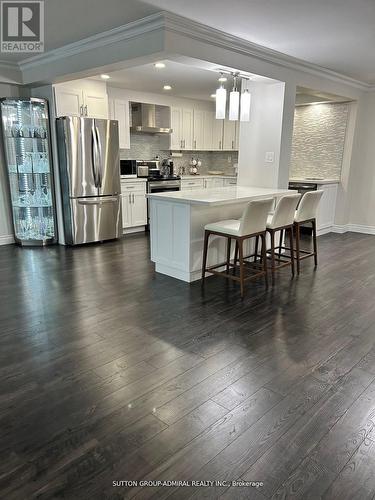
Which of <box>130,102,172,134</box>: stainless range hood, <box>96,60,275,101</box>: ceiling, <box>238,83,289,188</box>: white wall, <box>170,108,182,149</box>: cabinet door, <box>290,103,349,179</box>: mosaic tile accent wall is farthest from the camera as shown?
<box>170,108,182,149</box>: cabinet door

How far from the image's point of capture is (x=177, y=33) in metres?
3.15

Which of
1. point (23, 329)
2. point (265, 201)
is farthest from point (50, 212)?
point (265, 201)

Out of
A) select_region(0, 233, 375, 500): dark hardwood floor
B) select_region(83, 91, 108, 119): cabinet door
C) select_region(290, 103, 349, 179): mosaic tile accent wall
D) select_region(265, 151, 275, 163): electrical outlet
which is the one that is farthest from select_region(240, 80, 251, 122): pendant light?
select_region(290, 103, 349, 179): mosaic tile accent wall

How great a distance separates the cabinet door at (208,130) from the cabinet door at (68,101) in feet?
10.3

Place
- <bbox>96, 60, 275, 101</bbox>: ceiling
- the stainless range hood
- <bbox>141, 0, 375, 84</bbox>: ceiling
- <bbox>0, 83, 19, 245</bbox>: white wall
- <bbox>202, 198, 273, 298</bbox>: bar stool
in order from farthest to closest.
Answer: the stainless range hood
<bbox>0, 83, 19, 245</bbox>: white wall
<bbox>96, 60, 275, 101</bbox>: ceiling
<bbox>202, 198, 273, 298</bbox>: bar stool
<bbox>141, 0, 375, 84</bbox>: ceiling

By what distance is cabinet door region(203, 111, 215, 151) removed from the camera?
309 inches

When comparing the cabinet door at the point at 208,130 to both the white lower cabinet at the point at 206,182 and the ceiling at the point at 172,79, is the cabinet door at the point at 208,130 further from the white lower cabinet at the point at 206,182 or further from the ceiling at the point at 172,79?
the ceiling at the point at 172,79

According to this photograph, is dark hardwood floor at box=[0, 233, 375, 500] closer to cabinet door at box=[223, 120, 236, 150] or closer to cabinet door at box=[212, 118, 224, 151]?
cabinet door at box=[223, 120, 236, 150]

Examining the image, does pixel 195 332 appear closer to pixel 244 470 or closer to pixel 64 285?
pixel 244 470

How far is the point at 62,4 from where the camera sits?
2.87 metres

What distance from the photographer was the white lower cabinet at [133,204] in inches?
243

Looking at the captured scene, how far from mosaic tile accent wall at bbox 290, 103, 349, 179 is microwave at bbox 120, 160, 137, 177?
3.03m

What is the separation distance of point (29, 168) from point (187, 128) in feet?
11.3

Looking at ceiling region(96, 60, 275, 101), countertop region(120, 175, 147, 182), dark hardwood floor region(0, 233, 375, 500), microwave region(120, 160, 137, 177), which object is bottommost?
dark hardwood floor region(0, 233, 375, 500)
